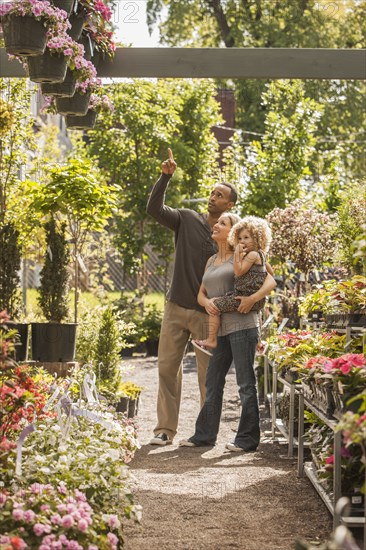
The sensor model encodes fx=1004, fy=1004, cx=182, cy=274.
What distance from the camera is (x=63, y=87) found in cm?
623

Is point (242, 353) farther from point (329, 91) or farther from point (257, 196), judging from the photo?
point (329, 91)

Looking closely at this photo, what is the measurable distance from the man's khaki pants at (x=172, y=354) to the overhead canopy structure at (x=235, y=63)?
5.49 feet

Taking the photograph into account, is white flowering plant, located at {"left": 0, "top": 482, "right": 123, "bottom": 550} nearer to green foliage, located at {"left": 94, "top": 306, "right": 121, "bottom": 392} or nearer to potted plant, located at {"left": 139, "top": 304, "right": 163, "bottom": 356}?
green foliage, located at {"left": 94, "top": 306, "right": 121, "bottom": 392}

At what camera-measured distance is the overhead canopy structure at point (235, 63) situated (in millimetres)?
7117

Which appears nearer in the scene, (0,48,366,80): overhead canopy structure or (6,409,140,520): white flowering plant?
(6,409,140,520): white flowering plant

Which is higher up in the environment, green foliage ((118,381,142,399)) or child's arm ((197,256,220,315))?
child's arm ((197,256,220,315))

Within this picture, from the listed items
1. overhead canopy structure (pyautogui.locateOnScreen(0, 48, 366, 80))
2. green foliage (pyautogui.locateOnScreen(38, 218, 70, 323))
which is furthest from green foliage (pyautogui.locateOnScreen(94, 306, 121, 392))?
overhead canopy structure (pyautogui.locateOnScreen(0, 48, 366, 80))

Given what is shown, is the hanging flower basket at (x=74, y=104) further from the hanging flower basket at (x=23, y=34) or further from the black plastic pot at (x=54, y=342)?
the black plastic pot at (x=54, y=342)

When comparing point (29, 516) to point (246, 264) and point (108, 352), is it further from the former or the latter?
point (108, 352)

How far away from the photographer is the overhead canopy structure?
23.4ft

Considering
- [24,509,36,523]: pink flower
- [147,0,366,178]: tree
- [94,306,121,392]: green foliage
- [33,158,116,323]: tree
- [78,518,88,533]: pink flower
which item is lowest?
[78,518,88,533]: pink flower

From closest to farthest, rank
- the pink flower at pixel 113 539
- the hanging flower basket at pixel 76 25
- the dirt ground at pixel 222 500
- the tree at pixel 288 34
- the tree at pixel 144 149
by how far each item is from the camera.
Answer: the pink flower at pixel 113 539
the dirt ground at pixel 222 500
the hanging flower basket at pixel 76 25
the tree at pixel 144 149
the tree at pixel 288 34

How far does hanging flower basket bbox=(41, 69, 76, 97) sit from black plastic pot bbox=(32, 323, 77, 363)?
217cm

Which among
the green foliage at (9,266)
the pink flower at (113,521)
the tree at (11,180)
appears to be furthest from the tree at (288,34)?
the pink flower at (113,521)
